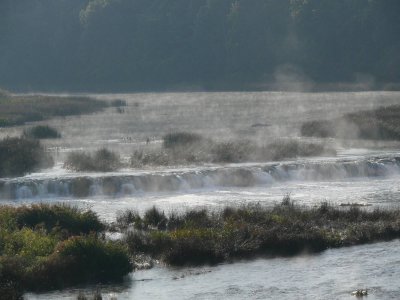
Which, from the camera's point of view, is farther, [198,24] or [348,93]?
[198,24]

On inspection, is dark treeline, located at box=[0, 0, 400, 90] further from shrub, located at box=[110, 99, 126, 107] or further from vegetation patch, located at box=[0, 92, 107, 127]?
vegetation patch, located at box=[0, 92, 107, 127]

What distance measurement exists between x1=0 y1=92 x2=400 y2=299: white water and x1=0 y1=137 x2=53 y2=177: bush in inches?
37.4

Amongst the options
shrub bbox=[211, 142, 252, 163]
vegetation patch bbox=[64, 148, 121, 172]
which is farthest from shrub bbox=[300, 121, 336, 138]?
vegetation patch bbox=[64, 148, 121, 172]

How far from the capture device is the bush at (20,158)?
4181 centimetres

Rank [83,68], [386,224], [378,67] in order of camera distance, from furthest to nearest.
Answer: [83,68], [378,67], [386,224]

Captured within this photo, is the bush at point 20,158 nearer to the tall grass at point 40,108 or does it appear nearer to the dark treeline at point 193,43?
the tall grass at point 40,108

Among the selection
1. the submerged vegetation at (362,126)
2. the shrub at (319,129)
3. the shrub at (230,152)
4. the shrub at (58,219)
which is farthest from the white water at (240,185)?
the shrub at (58,219)

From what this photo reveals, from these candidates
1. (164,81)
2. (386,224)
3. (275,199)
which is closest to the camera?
(386,224)

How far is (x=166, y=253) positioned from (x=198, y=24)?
3900 inches

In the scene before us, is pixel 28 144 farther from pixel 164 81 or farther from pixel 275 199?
pixel 164 81

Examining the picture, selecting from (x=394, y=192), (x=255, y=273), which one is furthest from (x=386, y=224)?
(x=394, y=192)

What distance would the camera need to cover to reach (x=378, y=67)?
104312 mm

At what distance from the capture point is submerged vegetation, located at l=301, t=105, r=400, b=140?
5275 centimetres

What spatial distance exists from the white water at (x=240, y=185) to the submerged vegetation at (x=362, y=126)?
56.4 inches
